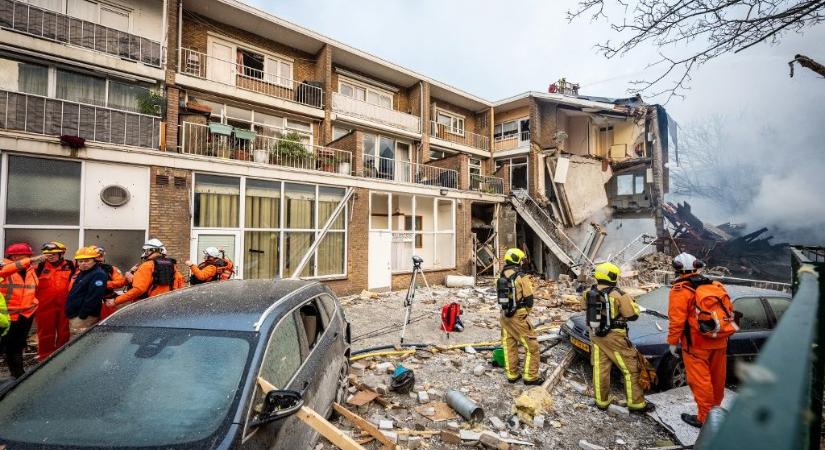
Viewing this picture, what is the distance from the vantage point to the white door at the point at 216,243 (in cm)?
857

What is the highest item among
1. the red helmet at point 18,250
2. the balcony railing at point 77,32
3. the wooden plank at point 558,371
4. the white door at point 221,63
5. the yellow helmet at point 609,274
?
the white door at point 221,63

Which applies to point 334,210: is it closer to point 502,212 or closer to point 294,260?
point 294,260

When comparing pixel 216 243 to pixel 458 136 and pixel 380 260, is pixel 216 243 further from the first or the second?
pixel 458 136

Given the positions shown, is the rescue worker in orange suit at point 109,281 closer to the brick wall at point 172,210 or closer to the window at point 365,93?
the brick wall at point 172,210

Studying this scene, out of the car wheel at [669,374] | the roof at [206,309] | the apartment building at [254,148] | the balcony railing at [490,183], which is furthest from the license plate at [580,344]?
the balcony railing at [490,183]

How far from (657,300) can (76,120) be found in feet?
42.0

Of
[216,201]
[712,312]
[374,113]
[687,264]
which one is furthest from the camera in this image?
[374,113]

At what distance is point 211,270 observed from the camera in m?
5.74

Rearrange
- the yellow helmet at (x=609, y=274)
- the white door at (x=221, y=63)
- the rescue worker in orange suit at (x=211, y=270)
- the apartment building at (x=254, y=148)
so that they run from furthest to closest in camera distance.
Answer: the white door at (x=221, y=63) < the apartment building at (x=254, y=148) < the rescue worker in orange suit at (x=211, y=270) < the yellow helmet at (x=609, y=274)

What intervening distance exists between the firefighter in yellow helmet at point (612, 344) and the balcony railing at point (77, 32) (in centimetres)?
1236

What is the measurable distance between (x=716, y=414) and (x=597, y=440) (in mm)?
1948

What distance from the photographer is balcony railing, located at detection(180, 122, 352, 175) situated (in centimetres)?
920

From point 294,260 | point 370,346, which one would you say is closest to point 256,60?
point 294,260

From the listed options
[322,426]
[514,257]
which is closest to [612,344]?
[514,257]
